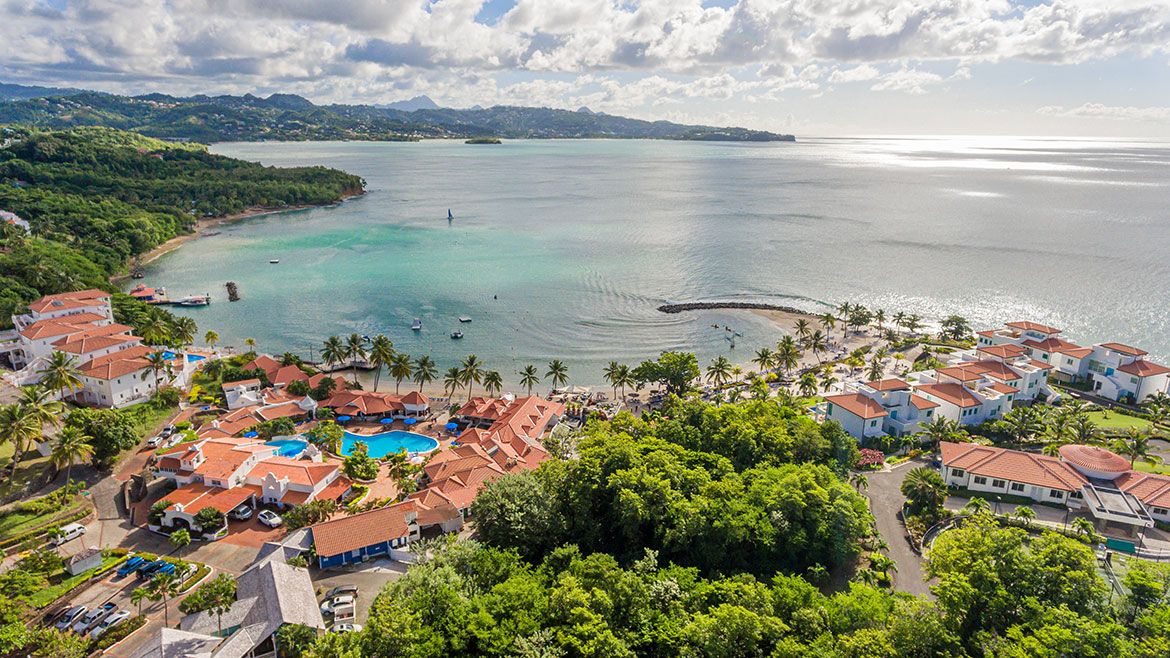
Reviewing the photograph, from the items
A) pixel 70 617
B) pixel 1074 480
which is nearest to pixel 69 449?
pixel 70 617

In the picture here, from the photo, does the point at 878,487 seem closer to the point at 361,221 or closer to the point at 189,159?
the point at 361,221

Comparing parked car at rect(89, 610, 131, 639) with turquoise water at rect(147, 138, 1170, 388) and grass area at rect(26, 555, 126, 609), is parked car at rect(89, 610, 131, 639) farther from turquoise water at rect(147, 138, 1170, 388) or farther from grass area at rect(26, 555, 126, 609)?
→ turquoise water at rect(147, 138, 1170, 388)

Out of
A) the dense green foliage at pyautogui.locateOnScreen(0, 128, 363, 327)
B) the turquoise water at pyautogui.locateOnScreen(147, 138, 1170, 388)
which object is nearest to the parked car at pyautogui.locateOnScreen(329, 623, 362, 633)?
the turquoise water at pyautogui.locateOnScreen(147, 138, 1170, 388)

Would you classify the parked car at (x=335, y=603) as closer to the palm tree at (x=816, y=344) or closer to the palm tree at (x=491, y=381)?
the palm tree at (x=491, y=381)

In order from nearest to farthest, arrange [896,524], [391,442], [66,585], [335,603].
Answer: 1. [335,603]
2. [66,585]
3. [896,524]
4. [391,442]

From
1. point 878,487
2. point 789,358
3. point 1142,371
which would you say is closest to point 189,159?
point 789,358

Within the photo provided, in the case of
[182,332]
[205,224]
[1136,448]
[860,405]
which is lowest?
[1136,448]

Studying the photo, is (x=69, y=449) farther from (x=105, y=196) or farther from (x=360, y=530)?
(x=105, y=196)
